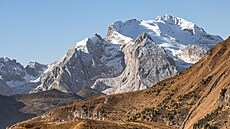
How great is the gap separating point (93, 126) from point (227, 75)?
7748cm

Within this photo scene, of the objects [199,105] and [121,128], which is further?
[199,105]

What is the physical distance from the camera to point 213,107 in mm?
153125

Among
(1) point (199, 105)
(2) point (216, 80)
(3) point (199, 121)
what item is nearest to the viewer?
(3) point (199, 121)

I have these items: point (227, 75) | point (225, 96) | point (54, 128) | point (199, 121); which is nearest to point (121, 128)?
point (54, 128)

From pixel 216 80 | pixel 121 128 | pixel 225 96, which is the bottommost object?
pixel 121 128

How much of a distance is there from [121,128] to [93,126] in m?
6.85

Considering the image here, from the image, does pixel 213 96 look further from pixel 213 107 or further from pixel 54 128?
pixel 54 128

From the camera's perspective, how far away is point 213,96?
563 feet

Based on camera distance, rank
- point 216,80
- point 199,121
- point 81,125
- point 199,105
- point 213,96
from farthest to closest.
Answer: point 216,80 → point 199,105 → point 213,96 → point 199,121 → point 81,125

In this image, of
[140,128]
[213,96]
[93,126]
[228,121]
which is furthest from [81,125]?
[213,96]

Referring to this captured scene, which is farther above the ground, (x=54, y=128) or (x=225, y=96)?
(x=225, y=96)

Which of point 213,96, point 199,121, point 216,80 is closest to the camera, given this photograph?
point 199,121

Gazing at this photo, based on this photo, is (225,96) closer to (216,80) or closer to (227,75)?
(227,75)

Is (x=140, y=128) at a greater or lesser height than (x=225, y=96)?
lesser
